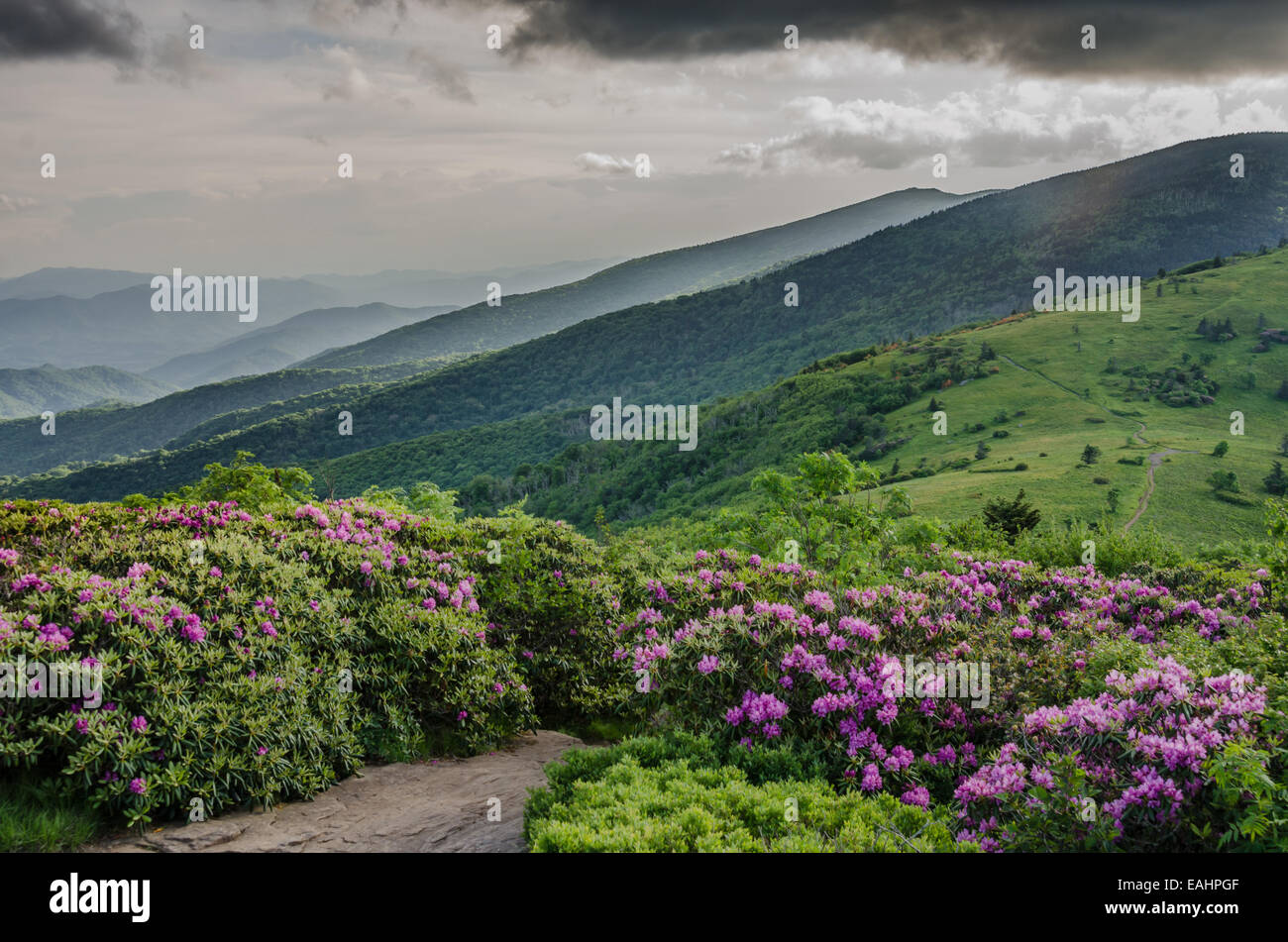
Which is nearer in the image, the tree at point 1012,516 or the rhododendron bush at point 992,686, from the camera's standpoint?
the rhododendron bush at point 992,686

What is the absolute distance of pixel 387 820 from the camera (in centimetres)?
554

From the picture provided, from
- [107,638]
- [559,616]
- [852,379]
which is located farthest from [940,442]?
[107,638]

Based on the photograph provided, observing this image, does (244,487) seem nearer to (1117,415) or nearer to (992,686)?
(992,686)

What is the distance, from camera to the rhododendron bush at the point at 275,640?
17.1 feet

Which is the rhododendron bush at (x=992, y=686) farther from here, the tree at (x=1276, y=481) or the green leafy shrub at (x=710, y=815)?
the tree at (x=1276, y=481)

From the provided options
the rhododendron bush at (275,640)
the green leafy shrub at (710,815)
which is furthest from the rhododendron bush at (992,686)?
the rhododendron bush at (275,640)

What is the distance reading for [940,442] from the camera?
67750mm

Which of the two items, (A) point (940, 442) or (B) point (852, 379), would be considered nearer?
(A) point (940, 442)

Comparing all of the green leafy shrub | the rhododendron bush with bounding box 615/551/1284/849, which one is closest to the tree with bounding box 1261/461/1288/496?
the rhododendron bush with bounding box 615/551/1284/849

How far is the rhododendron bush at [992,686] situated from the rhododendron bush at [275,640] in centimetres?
143

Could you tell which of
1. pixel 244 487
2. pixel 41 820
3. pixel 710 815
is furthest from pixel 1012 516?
pixel 41 820

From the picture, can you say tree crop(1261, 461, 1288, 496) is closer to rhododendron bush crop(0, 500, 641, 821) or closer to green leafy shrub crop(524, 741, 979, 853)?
rhododendron bush crop(0, 500, 641, 821)
